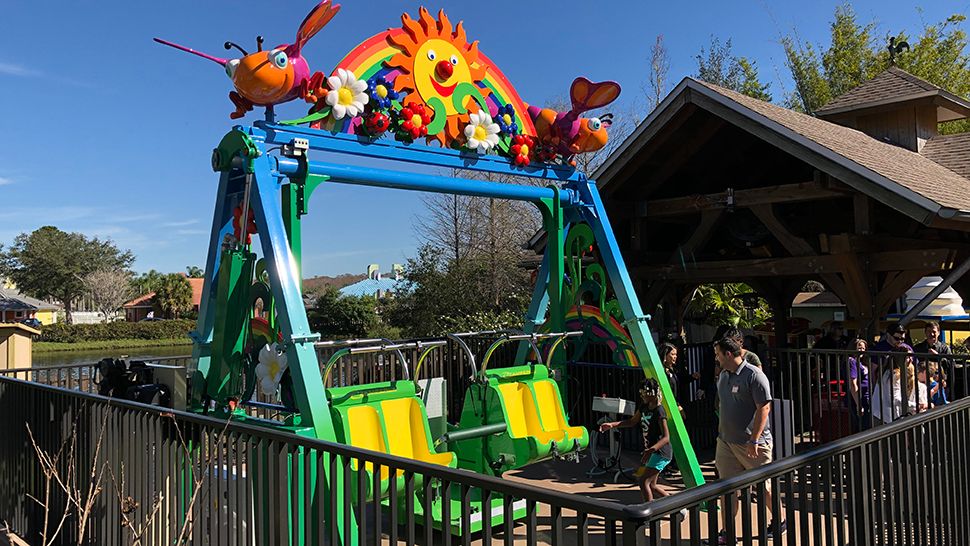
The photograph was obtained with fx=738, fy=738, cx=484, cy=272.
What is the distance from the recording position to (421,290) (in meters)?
26.5

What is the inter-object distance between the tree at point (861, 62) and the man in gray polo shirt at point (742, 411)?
1130 inches

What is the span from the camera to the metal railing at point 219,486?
2811 mm

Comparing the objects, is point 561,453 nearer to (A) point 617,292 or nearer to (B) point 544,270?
(A) point 617,292

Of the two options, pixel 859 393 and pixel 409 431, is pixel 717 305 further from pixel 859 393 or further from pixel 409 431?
pixel 409 431

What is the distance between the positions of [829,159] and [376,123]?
233 inches

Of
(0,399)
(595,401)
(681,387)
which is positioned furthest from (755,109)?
(0,399)

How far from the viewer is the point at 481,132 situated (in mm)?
7320

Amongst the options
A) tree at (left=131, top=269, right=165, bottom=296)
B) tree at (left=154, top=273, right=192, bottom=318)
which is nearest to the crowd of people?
tree at (left=154, top=273, right=192, bottom=318)

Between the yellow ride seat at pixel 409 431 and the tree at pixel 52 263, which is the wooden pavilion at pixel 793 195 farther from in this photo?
the tree at pixel 52 263

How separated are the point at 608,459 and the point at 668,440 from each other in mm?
1840

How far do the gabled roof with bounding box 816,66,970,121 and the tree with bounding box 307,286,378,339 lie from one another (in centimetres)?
2442

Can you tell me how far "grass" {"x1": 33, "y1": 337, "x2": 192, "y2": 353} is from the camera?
46.8 metres

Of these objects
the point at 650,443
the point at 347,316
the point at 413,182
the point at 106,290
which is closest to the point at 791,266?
the point at 650,443

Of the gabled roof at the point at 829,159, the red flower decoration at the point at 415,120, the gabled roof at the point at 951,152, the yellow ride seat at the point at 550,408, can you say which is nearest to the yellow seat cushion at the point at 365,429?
the yellow ride seat at the point at 550,408
